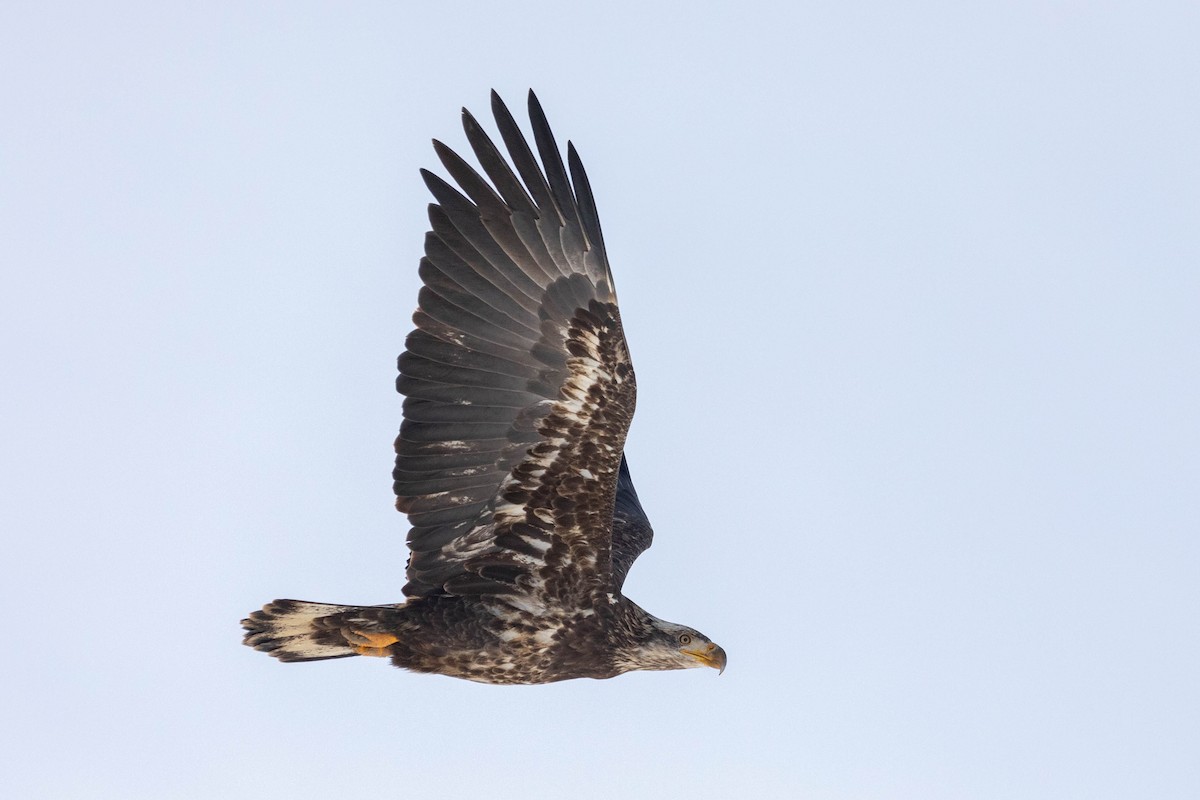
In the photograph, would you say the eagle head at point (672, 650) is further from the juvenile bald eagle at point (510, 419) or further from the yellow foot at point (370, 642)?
the yellow foot at point (370, 642)

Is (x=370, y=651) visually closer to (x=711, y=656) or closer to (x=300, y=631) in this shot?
(x=300, y=631)

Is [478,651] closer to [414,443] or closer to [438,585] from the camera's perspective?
[438,585]

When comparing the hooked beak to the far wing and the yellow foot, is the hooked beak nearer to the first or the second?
the far wing

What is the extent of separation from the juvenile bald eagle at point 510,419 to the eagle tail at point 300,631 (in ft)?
1.14

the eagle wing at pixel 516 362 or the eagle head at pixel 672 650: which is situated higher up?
the eagle wing at pixel 516 362

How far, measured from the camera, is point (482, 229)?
52.1 feet

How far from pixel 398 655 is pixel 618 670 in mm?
1664

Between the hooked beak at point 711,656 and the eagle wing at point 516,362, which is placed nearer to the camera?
the eagle wing at point 516,362

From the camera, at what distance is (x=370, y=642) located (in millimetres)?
16203

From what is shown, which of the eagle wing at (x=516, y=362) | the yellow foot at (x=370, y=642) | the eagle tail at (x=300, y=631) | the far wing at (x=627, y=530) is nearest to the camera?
the eagle wing at (x=516, y=362)

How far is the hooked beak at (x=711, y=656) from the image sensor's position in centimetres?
1645

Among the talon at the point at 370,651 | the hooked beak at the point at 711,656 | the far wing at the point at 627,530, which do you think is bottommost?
the talon at the point at 370,651

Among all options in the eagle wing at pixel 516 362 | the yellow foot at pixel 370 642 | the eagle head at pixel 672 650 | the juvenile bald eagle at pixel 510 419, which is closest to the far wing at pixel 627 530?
the eagle head at pixel 672 650

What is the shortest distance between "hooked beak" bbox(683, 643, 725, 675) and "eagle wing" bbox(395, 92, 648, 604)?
3.93 ft
